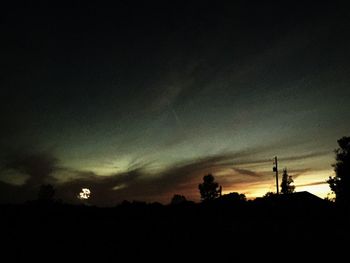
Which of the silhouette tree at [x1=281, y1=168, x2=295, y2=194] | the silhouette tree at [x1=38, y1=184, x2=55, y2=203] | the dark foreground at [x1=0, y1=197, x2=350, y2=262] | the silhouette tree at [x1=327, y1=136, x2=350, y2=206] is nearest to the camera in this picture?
the dark foreground at [x1=0, y1=197, x2=350, y2=262]

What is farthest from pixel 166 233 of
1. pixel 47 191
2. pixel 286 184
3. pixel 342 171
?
pixel 47 191

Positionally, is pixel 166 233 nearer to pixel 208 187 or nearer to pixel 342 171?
pixel 342 171

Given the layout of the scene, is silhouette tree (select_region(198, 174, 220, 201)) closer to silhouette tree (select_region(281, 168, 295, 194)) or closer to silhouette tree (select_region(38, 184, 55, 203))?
silhouette tree (select_region(281, 168, 295, 194))

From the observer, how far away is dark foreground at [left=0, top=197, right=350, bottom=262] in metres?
11.1

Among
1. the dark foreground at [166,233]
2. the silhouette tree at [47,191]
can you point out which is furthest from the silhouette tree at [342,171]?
the silhouette tree at [47,191]

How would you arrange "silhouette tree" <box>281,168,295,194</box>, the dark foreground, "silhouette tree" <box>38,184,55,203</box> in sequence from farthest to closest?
"silhouette tree" <box>38,184,55,203</box> → "silhouette tree" <box>281,168,295,194</box> → the dark foreground

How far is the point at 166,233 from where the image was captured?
1383cm

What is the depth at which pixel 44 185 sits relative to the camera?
10175 centimetres

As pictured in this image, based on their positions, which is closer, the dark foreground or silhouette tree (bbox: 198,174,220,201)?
the dark foreground

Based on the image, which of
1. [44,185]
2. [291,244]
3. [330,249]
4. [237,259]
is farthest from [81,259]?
[44,185]

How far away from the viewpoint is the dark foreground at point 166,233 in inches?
437

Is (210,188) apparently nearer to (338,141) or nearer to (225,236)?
(338,141)

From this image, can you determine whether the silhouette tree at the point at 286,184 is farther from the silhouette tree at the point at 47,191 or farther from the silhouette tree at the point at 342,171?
the silhouette tree at the point at 47,191

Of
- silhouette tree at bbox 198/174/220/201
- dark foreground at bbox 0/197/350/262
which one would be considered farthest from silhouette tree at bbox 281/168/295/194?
dark foreground at bbox 0/197/350/262
